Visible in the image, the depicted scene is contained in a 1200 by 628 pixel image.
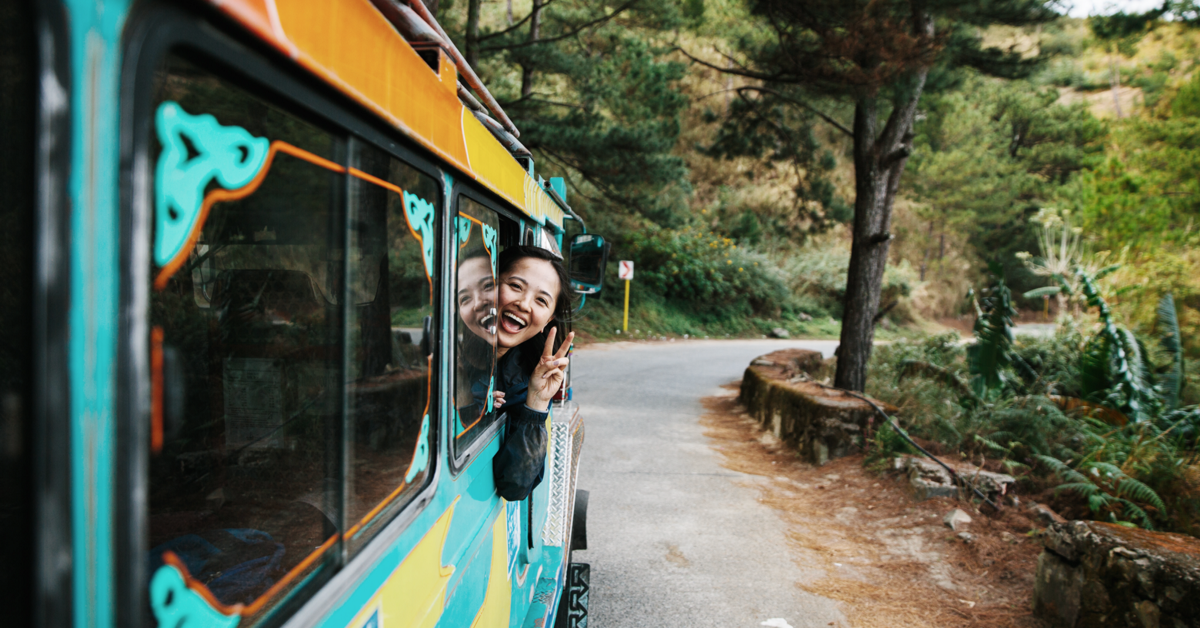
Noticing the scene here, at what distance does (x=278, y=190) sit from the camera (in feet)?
3.40

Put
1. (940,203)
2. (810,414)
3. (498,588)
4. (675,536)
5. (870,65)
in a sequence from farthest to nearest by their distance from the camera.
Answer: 1. (940,203)
2. (870,65)
3. (810,414)
4. (675,536)
5. (498,588)

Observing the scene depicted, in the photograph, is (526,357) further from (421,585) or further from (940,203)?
(940,203)

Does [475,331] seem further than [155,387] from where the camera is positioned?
Yes

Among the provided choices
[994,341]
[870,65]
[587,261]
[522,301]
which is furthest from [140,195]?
[870,65]

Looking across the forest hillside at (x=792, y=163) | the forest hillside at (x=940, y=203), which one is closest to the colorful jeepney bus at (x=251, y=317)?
the forest hillside at (x=940, y=203)

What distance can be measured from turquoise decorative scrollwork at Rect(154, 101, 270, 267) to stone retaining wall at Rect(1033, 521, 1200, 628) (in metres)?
3.97

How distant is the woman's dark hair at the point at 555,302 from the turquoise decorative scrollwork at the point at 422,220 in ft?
2.59

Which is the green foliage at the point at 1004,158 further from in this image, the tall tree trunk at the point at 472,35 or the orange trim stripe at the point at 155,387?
the orange trim stripe at the point at 155,387

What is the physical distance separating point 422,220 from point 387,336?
25 centimetres

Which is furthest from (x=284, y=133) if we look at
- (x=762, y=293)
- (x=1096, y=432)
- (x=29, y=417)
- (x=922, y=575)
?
(x=762, y=293)

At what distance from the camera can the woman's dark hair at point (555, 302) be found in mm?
2213

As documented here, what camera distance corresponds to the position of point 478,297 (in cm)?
185

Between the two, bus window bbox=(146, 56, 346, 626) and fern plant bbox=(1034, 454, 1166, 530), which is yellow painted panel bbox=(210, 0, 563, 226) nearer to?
bus window bbox=(146, 56, 346, 626)

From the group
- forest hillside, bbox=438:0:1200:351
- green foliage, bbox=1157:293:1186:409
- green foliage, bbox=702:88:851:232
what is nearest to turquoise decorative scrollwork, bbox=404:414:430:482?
green foliage, bbox=1157:293:1186:409
